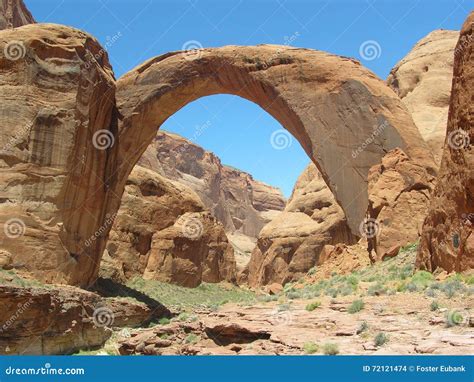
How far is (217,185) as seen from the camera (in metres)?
87.2

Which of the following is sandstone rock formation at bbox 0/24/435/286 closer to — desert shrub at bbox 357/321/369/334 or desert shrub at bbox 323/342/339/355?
desert shrub at bbox 357/321/369/334

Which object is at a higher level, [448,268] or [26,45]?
[26,45]

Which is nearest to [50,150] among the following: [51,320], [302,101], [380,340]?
[51,320]

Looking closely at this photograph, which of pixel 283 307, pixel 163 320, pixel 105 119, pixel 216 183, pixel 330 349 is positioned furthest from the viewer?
pixel 216 183

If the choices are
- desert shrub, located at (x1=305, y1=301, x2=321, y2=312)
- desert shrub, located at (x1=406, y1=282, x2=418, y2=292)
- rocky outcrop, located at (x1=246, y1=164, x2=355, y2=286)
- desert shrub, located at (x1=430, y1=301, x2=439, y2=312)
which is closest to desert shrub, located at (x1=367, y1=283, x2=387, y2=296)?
desert shrub, located at (x1=406, y1=282, x2=418, y2=292)

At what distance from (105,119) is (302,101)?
8.02 meters

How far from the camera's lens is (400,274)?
13.0 m

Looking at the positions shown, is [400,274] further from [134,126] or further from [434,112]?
[434,112]

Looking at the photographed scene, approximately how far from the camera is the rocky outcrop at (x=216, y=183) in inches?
3152

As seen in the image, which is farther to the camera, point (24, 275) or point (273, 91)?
point (273, 91)

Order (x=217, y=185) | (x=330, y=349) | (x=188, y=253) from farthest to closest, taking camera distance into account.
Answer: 1. (x=217, y=185)
2. (x=188, y=253)
3. (x=330, y=349)

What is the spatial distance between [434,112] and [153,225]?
19.9 meters

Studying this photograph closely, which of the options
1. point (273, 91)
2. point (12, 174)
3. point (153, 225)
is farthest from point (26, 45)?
point (153, 225)

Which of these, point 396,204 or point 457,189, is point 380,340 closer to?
point 457,189
